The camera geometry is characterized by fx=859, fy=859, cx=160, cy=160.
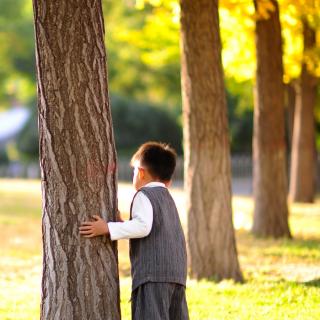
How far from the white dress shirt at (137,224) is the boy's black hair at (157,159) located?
203 millimetres

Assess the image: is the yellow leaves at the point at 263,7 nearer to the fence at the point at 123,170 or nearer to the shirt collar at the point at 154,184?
the shirt collar at the point at 154,184

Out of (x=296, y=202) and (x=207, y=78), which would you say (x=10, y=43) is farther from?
(x=207, y=78)

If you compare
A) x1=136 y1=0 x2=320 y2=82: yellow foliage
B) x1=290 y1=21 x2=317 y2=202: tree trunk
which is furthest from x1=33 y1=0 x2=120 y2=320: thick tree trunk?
x1=290 y1=21 x2=317 y2=202: tree trunk

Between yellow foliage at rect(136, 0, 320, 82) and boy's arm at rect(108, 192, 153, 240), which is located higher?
yellow foliage at rect(136, 0, 320, 82)

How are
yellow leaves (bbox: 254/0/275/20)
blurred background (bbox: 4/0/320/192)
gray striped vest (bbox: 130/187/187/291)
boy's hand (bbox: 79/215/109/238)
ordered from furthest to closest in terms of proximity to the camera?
blurred background (bbox: 4/0/320/192), yellow leaves (bbox: 254/0/275/20), gray striped vest (bbox: 130/187/187/291), boy's hand (bbox: 79/215/109/238)

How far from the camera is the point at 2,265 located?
462 inches

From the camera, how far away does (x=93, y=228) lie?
552 centimetres

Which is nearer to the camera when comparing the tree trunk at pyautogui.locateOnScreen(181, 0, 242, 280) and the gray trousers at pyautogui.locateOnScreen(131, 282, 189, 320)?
the gray trousers at pyautogui.locateOnScreen(131, 282, 189, 320)

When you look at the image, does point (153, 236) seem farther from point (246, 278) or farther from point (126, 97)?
point (126, 97)

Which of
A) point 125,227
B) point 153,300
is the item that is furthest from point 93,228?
point 153,300

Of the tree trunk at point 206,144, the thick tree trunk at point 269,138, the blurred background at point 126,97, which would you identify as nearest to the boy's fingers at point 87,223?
the tree trunk at point 206,144

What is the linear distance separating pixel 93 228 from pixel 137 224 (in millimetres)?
284

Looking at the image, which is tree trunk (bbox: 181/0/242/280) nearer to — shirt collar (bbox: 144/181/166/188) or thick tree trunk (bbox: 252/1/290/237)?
shirt collar (bbox: 144/181/166/188)

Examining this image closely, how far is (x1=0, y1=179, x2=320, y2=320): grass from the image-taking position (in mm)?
7852
